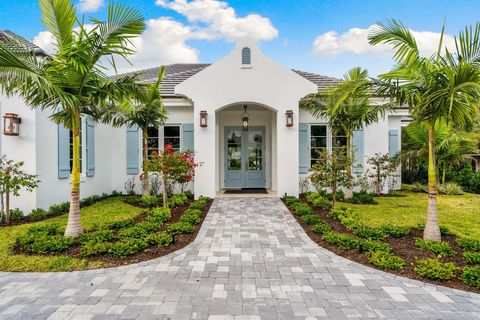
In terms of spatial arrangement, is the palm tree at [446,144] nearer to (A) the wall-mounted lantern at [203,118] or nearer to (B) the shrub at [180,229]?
(A) the wall-mounted lantern at [203,118]

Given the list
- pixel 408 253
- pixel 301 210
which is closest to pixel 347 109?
pixel 301 210

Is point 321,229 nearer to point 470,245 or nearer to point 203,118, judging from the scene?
point 470,245

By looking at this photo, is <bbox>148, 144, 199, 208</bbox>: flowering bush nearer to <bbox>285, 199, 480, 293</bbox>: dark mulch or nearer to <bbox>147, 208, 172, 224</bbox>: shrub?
<bbox>147, 208, 172, 224</bbox>: shrub

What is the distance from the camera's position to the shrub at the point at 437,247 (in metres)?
4.38

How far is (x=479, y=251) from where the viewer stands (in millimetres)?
4582

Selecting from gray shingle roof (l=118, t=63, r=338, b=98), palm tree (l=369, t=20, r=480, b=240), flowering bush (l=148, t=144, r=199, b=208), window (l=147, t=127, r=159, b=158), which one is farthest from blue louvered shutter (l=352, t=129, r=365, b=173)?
window (l=147, t=127, r=159, b=158)

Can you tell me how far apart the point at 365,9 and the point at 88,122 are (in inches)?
482

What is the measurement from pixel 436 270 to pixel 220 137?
9411mm

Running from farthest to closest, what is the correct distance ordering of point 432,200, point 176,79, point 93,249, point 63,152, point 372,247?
1. point 176,79
2. point 63,152
3. point 432,200
4. point 372,247
5. point 93,249

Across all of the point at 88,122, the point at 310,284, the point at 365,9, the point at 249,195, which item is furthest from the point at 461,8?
the point at 88,122

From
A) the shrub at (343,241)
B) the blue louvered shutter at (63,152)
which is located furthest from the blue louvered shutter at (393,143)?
the blue louvered shutter at (63,152)

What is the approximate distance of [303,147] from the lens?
10688 mm

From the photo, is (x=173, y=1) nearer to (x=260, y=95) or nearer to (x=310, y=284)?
(x=260, y=95)

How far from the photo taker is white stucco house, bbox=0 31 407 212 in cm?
757
